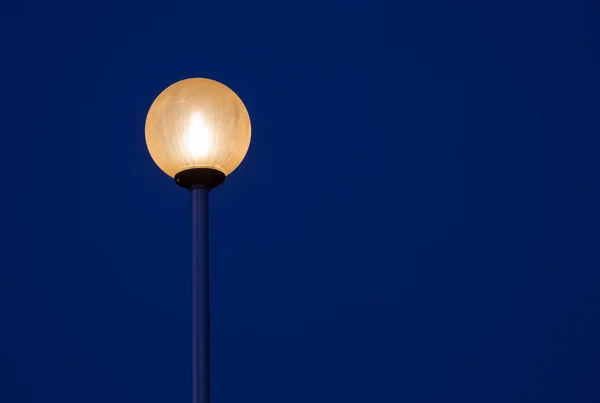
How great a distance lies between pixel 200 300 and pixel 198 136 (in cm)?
98

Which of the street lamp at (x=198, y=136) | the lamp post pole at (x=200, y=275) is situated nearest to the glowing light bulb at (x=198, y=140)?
the street lamp at (x=198, y=136)

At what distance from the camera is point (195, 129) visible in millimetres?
4391

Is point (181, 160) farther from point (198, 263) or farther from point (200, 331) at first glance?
point (200, 331)

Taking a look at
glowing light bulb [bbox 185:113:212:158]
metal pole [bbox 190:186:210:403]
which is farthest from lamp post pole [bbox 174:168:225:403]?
glowing light bulb [bbox 185:113:212:158]

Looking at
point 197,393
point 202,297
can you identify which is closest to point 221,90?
point 202,297

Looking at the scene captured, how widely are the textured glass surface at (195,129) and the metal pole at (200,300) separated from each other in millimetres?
195

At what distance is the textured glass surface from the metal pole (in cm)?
20

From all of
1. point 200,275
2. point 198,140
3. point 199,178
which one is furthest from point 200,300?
point 198,140

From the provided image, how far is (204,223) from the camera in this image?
13.8 ft

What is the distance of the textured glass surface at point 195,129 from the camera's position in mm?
4383

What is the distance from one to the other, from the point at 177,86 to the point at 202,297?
1324mm

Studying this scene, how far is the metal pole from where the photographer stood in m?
3.78

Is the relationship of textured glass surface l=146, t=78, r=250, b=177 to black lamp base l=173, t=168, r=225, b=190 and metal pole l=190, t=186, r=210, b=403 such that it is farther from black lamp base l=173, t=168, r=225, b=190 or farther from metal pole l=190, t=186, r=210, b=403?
metal pole l=190, t=186, r=210, b=403

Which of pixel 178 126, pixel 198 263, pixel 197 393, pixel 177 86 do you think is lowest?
pixel 197 393
